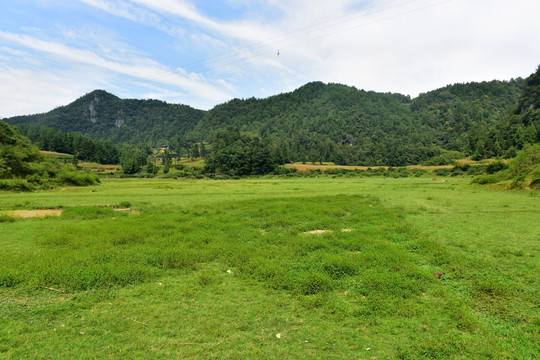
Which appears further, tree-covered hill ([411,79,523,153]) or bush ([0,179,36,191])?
tree-covered hill ([411,79,523,153])

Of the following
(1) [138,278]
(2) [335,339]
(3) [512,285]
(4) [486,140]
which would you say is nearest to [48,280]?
(1) [138,278]

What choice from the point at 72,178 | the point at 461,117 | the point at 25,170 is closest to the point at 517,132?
the point at 461,117

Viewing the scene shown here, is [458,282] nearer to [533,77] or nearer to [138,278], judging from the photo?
[138,278]

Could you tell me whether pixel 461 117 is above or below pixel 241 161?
above

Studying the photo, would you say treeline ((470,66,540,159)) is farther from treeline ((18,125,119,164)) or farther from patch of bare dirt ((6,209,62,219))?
treeline ((18,125,119,164))

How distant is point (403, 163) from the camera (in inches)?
4929

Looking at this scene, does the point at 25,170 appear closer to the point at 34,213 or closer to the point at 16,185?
the point at 16,185

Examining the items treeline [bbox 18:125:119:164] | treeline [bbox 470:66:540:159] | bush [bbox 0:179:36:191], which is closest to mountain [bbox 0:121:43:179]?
bush [bbox 0:179:36:191]

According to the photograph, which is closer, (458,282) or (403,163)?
(458,282)

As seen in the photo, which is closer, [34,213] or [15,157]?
[34,213]

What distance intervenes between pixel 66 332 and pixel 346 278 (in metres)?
6.55

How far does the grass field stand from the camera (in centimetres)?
506

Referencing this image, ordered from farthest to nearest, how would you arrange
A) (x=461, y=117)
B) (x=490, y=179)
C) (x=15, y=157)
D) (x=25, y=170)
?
(x=461, y=117) → (x=25, y=170) → (x=15, y=157) → (x=490, y=179)

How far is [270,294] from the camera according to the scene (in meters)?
7.02
